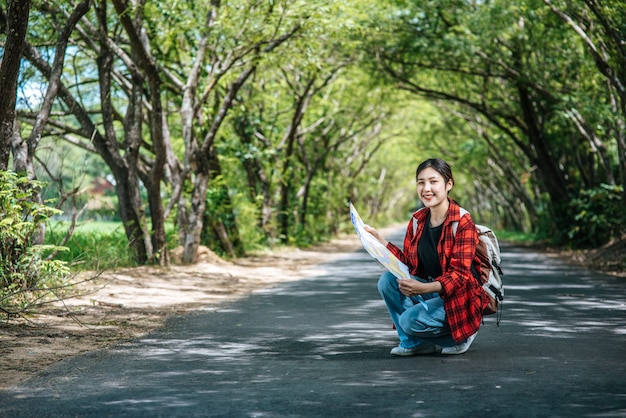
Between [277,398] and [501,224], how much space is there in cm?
5846

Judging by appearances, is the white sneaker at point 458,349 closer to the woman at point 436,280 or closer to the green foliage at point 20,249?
the woman at point 436,280

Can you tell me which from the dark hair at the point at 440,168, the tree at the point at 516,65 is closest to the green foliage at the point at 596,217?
the tree at the point at 516,65

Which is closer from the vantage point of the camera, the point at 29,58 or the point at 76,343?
the point at 76,343

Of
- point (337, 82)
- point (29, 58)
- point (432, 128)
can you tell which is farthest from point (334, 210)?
point (29, 58)

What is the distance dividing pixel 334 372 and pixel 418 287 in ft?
2.91

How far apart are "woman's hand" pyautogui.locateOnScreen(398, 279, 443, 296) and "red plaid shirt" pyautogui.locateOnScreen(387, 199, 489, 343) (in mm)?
62

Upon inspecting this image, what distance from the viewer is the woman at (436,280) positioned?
642cm

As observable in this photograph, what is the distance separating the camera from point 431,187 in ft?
21.6

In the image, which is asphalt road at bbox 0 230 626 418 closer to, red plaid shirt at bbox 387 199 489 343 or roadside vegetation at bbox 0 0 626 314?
red plaid shirt at bbox 387 199 489 343

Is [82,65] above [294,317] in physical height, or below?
above

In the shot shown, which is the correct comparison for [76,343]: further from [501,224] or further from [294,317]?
[501,224]

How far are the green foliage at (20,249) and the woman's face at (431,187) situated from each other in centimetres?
464

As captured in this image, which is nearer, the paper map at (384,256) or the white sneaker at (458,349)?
the paper map at (384,256)

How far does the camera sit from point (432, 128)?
42906 mm
